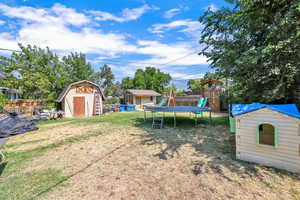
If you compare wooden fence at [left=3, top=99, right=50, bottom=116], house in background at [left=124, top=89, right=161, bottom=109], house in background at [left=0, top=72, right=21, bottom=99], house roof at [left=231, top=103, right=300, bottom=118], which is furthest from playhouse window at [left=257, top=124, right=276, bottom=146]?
house in background at [left=0, top=72, right=21, bottom=99]

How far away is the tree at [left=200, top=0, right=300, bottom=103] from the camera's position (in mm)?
3344

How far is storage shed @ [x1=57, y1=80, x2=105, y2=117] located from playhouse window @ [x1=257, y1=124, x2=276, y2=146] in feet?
40.9

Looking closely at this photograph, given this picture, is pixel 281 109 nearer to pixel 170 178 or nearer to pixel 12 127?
pixel 170 178

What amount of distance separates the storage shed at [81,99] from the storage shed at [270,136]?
39.9ft

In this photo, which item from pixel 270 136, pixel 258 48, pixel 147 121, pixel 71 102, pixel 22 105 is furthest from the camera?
pixel 22 105

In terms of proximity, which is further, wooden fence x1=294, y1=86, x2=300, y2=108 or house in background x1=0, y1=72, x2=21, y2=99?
house in background x1=0, y1=72, x2=21, y2=99

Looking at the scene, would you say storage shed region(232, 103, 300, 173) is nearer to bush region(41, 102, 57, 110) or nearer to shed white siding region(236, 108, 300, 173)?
shed white siding region(236, 108, 300, 173)

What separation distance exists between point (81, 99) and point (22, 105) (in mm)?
5092

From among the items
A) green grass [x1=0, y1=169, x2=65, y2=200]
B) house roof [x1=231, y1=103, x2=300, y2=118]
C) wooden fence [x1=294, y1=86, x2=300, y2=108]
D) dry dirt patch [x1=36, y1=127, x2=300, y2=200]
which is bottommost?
green grass [x1=0, y1=169, x2=65, y2=200]

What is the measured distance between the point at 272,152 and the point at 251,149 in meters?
0.34

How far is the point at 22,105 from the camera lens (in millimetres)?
12000

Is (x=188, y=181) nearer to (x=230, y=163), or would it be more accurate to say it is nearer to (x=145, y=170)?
(x=145, y=170)

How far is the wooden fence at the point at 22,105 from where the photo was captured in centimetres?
1141

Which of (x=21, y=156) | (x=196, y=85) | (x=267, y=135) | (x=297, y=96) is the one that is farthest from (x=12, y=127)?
(x=196, y=85)
